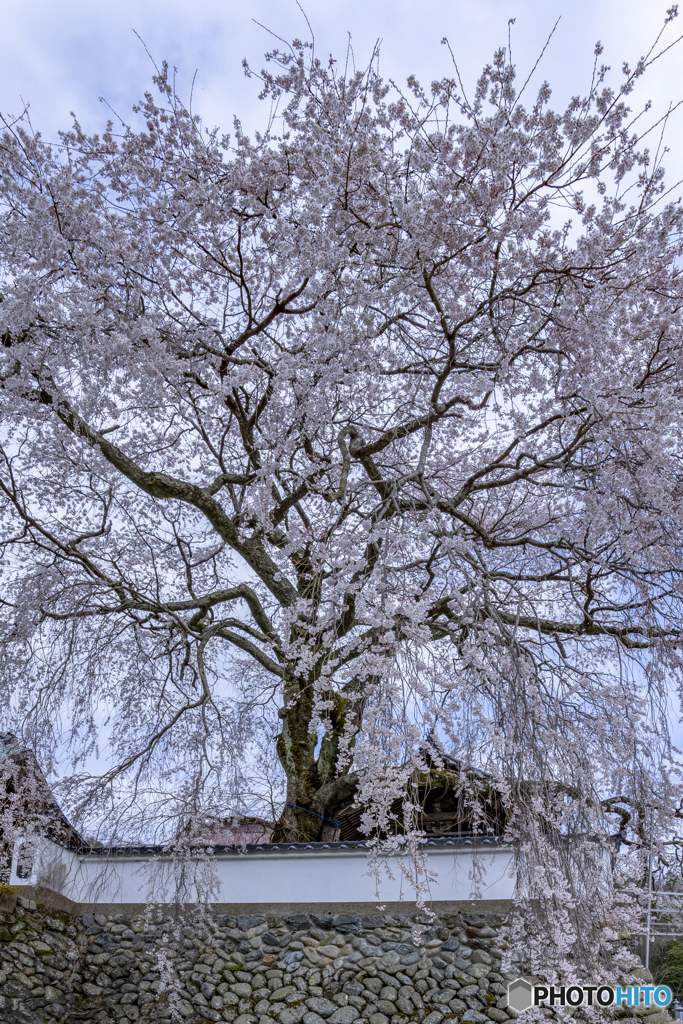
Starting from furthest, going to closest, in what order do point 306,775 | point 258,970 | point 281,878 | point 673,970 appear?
point 673,970, point 306,775, point 281,878, point 258,970

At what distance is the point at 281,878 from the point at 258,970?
705mm

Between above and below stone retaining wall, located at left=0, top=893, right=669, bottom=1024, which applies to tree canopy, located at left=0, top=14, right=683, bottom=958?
above

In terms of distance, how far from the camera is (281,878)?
21.4 ft

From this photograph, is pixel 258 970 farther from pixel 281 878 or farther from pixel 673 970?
pixel 673 970

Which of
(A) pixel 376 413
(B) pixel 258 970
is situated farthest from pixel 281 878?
(A) pixel 376 413

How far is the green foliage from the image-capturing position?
32.7ft

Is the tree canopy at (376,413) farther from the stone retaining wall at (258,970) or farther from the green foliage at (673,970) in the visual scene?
the green foliage at (673,970)

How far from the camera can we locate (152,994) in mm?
6406

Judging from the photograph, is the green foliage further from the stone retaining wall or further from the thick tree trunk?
the thick tree trunk

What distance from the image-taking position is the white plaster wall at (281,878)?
614 centimetres

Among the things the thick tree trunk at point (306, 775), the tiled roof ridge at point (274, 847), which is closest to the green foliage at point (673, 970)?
the tiled roof ridge at point (274, 847)

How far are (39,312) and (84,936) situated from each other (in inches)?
218

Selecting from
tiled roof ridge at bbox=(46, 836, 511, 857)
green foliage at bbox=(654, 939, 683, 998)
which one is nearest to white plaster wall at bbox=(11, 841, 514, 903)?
tiled roof ridge at bbox=(46, 836, 511, 857)

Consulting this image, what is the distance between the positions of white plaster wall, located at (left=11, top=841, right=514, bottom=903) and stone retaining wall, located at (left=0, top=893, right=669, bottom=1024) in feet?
0.55
